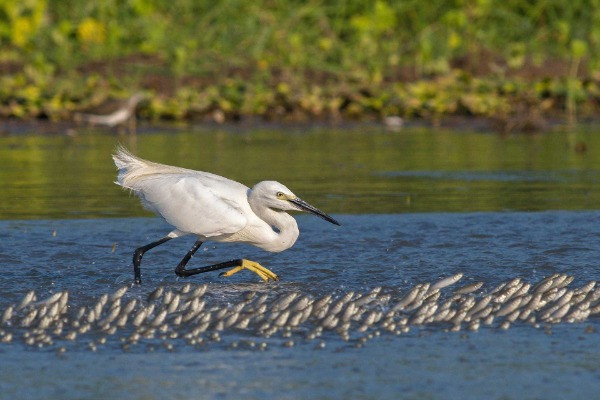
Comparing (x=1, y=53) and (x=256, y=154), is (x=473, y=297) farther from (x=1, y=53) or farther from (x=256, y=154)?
(x=1, y=53)

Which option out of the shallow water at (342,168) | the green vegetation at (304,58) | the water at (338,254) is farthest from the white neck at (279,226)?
the green vegetation at (304,58)

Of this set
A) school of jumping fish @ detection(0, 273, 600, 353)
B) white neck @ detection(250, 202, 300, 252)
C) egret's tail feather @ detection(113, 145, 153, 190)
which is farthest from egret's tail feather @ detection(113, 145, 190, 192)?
school of jumping fish @ detection(0, 273, 600, 353)

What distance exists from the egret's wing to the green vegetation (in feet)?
34.6

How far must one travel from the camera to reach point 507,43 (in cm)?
2172

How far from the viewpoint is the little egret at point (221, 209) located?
7277 millimetres

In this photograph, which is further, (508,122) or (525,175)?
(508,122)

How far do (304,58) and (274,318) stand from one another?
1494 cm

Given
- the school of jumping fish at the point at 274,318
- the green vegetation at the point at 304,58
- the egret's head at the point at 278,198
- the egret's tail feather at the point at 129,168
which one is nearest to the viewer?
the school of jumping fish at the point at 274,318

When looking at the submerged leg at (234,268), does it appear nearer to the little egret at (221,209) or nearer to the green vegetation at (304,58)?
the little egret at (221,209)

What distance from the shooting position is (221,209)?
7289 mm

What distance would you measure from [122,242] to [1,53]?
42.3 feet

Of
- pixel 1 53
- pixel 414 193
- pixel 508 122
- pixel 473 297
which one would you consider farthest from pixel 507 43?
pixel 473 297

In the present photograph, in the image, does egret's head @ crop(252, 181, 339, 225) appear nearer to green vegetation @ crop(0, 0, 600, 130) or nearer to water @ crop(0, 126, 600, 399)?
water @ crop(0, 126, 600, 399)

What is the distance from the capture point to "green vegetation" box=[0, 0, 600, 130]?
18453mm
